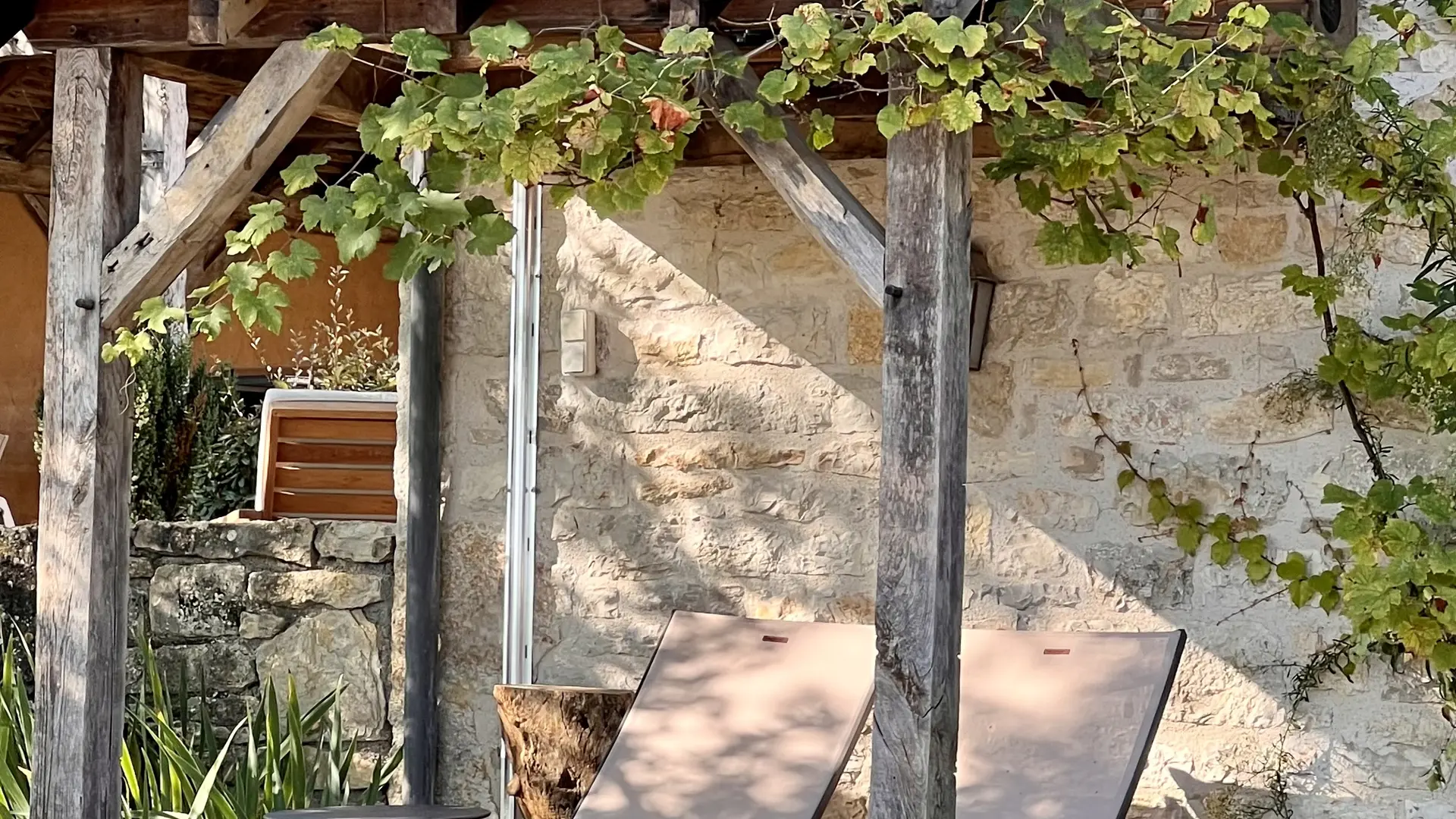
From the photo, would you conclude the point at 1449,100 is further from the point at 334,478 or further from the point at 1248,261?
the point at 334,478

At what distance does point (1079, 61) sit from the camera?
2.86m

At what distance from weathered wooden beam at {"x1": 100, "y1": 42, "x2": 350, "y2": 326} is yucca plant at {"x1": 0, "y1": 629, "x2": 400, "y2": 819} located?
132 centimetres

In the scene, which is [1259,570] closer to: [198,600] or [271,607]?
[271,607]

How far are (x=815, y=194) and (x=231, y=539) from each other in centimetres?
276

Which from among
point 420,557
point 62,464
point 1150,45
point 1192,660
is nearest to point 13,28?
point 62,464

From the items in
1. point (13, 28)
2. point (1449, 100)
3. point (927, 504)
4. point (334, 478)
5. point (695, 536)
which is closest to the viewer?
point (927, 504)

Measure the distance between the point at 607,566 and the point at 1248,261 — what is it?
1759 millimetres

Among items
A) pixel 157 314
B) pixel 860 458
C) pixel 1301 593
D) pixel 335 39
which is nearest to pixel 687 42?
pixel 335 39

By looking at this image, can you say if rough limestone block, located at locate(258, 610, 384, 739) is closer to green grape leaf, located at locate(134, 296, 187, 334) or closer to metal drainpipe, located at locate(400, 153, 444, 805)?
metal drainpipe, located at locate(400, 153, 444, 805)

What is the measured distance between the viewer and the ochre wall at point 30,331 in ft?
26.8

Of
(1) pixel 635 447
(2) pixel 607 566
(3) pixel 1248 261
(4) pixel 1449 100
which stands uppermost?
(4) pixel 1449 100

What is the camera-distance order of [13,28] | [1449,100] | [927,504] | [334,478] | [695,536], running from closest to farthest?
1. [927,504]
2. [13,28]
3. [1449,100]
4. [695,536]
5. [334,478]

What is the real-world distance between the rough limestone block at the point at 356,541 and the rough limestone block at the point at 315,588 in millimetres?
52

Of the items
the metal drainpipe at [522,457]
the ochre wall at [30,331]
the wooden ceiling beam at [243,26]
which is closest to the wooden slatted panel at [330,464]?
the metal drainpipe at [522,457]
